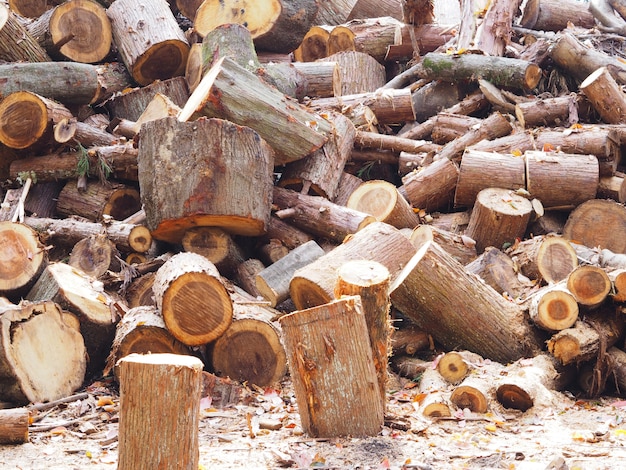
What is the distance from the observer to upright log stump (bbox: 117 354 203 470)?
3.14 m

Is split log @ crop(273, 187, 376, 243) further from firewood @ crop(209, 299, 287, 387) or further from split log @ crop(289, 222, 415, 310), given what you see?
firewood @ crop(209, 299, 287, 387)

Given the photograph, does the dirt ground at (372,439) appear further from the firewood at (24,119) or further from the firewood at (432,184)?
the firewood at (24,119)

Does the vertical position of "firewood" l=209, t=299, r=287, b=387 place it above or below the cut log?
below

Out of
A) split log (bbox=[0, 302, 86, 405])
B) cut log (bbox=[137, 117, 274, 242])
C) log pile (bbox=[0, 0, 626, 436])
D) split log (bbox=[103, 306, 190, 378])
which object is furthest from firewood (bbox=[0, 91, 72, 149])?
split log (bbox=[103, 306, 190, 378])

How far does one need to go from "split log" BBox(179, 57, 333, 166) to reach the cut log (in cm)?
50

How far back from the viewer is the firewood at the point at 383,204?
7.13m

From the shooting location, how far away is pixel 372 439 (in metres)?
4.03

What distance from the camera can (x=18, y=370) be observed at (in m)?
4.70

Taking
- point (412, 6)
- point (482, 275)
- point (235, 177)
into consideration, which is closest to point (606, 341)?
point (482, 275)

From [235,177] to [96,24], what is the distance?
3752 mm

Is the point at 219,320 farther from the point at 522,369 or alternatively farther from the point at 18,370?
the point at 522,369

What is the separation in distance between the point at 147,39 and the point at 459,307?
5.11 m

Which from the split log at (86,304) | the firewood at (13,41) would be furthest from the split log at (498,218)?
the firewood at (13,41)

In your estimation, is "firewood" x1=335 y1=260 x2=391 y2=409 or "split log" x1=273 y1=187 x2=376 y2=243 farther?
"split log" x1=273 y1=187 x2=376 y2=243
